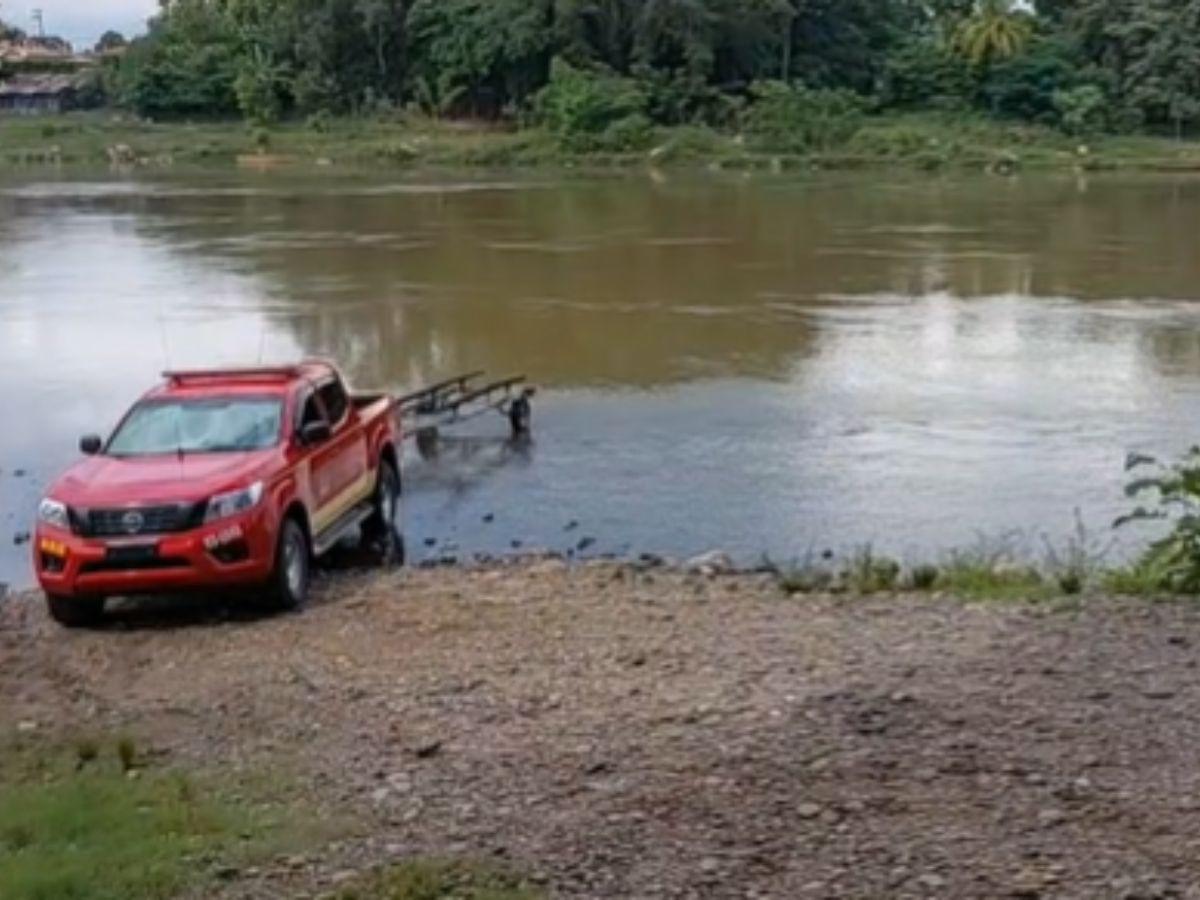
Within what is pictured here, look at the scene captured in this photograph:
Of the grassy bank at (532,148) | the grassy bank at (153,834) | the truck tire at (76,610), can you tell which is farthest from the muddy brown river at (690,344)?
the grassy bank at (532,148)

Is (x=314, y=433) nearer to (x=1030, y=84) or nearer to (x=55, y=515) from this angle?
(x=55, y=515)

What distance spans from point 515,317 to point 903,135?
5396 cm

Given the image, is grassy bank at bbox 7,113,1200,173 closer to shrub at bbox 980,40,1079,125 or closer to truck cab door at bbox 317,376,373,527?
shrub at bbox 980,40,1079,125

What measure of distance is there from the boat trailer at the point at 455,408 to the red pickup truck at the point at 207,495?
6643 mm

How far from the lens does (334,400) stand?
1600 centimetres

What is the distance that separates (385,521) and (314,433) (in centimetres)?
261

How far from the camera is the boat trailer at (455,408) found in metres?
22.8

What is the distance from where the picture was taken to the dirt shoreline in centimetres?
708

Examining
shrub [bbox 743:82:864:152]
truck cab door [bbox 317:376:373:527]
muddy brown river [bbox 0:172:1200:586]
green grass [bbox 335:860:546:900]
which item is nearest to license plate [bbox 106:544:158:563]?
truck cab door [bbox 317:376:373:527]

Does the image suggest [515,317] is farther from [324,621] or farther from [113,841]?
[113,841]

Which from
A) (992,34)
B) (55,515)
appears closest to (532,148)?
(992,34)

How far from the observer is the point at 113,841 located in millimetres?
7715

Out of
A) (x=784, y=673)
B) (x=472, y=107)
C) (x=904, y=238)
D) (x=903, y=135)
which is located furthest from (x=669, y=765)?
(x=472, y=107)

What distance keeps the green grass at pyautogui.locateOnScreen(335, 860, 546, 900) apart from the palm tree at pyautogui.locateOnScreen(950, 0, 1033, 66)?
91.1 meters
